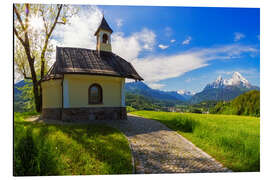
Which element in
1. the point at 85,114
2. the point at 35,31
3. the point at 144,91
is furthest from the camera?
the point at 144,91

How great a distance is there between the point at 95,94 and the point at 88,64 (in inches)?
53.2

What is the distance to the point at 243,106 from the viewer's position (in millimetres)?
6766

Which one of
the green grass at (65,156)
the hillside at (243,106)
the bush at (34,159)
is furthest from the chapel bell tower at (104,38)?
the hillside at (243,106)

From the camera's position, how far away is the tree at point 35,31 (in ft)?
12.0

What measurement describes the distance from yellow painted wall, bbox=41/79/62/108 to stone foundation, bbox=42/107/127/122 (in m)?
0.25

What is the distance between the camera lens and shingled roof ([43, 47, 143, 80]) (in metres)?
5.44

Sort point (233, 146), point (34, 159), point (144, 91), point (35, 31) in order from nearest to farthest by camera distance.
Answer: point (34, 159) → point (233, 146) → point (35, 31) → point (144, 91)

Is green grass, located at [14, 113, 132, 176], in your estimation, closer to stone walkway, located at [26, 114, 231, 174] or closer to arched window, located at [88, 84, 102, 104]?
stone walkway, located at [26, 114, 231, 174]

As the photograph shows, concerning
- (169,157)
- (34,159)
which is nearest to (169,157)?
(169,157)

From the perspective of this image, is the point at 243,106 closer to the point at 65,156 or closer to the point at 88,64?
the point at 88,64

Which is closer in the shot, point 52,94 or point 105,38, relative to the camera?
point 52,94

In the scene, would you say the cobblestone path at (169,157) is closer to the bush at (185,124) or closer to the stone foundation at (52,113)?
the bush at (185,124)
